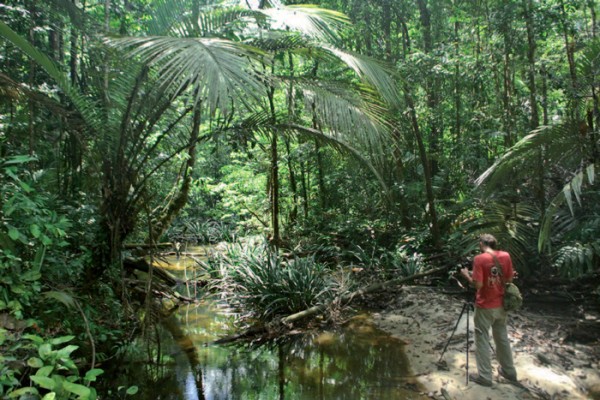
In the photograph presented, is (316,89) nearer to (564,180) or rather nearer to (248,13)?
(248,13)

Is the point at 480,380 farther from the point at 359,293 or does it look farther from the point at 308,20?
the point at 308,20

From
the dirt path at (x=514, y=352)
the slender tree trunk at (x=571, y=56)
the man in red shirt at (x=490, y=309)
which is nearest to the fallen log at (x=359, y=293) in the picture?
the dirt path at (x=514, y=352)

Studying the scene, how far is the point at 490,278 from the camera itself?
4.38 m

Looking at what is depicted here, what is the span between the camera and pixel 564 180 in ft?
23.8

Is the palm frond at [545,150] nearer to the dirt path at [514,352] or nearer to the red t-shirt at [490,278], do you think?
the dirt path at [514,352]

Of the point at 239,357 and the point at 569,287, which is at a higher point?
the point at 569,287

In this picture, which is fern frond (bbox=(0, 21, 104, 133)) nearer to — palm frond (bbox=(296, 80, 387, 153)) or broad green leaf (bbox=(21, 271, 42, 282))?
broad green leaf (bbox=(21, 271, 42, 282))

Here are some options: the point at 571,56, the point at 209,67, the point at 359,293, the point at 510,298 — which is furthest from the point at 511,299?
the point at 571,56

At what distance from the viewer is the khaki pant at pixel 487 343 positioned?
4375 mm

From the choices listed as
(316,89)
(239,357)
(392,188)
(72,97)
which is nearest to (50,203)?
(72,97)

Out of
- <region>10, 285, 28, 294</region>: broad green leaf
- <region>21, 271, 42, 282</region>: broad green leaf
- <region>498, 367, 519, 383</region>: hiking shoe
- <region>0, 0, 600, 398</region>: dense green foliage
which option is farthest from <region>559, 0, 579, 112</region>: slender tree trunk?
<region>10, 285, 28, 294</region>: broad green leaf

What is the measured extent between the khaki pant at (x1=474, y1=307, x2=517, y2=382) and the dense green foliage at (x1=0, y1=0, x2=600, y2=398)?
152 cm

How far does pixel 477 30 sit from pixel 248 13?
18.4 ft

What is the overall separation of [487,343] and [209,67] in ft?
11.7
